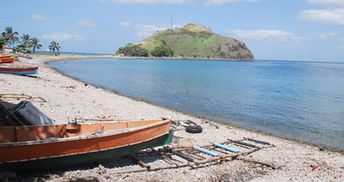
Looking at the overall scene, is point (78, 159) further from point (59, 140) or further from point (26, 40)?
point (26, 40)

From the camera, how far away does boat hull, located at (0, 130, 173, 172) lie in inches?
413

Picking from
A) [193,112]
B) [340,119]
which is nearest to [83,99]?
[193,112]

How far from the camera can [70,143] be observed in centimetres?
1105

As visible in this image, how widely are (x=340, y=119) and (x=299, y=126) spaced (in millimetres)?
6619

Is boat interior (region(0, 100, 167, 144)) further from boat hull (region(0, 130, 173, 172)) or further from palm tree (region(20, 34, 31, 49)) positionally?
palm tree (region(20, 34, 31, 49))

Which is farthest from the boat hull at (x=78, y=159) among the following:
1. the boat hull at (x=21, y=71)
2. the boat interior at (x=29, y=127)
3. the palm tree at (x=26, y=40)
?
the palm tree at (x=26, y=40)

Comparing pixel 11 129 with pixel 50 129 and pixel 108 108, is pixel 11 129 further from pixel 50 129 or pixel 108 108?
pixel 108 108

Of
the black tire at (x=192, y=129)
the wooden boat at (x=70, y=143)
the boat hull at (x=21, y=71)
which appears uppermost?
the boat hull at (x=21, y=71)

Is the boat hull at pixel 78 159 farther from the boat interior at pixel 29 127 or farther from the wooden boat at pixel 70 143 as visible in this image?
the boat interior at pixel 29 127

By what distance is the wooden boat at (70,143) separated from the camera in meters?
10.4

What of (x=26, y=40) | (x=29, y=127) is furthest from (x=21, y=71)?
(x=26, y=40)

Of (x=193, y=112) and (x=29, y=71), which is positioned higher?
(x=29, y=71)

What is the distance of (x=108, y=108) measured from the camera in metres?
25.3

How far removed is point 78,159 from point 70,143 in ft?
2.38
